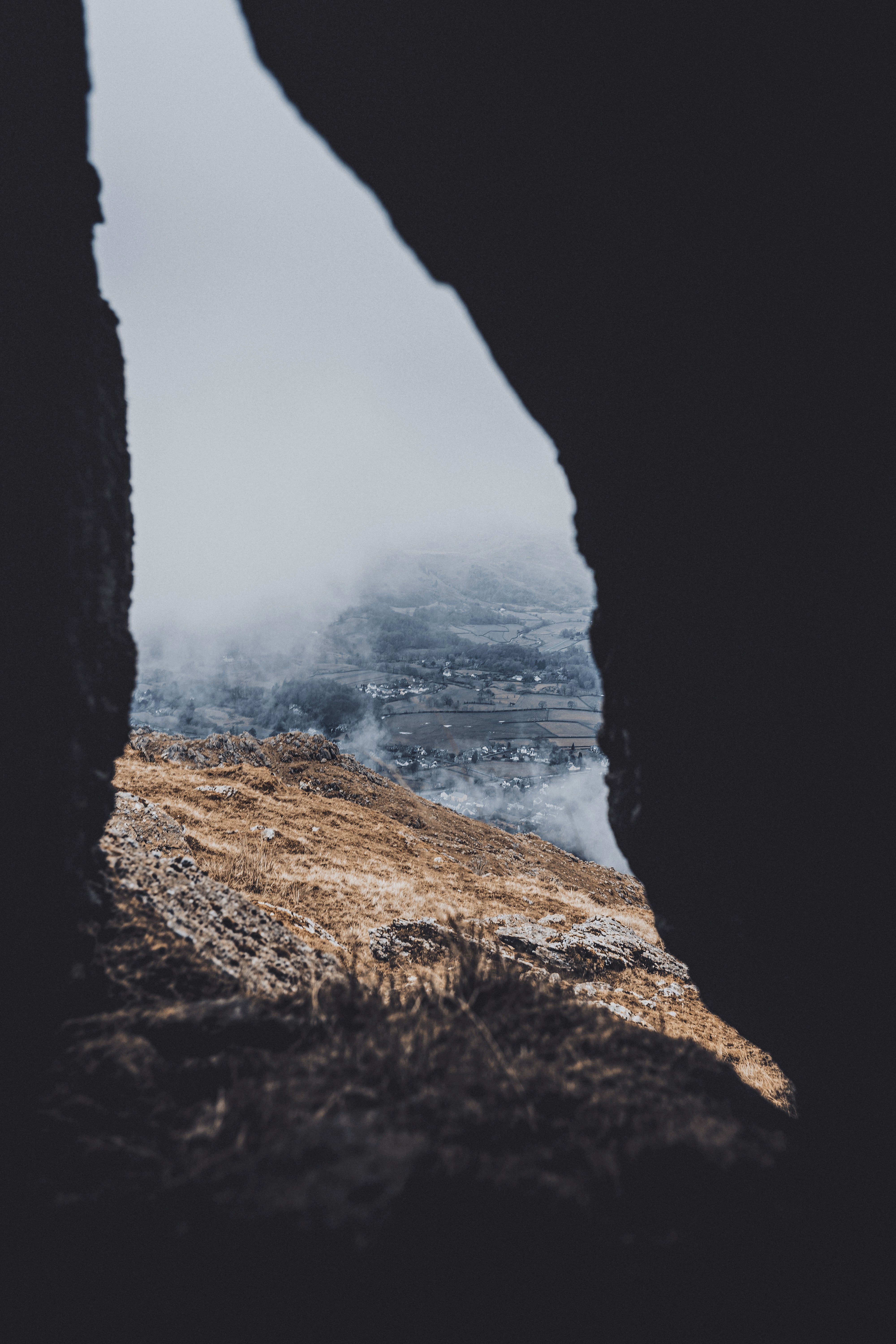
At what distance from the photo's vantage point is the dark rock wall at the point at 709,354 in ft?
9.10

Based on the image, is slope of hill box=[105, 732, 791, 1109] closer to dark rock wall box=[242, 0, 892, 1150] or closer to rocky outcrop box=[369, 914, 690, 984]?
rocky outcrop box=[369, 914, 690, 984]

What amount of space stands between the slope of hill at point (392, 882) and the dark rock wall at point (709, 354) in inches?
87.5

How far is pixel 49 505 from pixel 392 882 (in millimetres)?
9038

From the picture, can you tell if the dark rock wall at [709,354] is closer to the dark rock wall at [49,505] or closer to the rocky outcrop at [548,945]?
the dark rock wall at [49,505]

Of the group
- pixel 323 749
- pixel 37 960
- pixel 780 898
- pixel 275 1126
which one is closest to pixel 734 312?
pixel 780 898

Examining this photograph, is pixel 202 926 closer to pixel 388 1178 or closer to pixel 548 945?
pixel 388 1178

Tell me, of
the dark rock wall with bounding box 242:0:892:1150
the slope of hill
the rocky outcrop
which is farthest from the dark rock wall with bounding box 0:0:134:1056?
the rocky outcrop

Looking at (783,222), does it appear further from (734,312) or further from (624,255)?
(624,255)

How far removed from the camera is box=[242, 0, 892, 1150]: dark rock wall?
277 cm

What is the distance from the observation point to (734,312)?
10.1 ft

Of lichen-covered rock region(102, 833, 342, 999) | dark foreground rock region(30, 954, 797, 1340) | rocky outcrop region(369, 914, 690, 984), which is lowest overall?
rocky outcrop region(369, 914, 690, 984)

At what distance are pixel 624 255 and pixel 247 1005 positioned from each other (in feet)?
17.8

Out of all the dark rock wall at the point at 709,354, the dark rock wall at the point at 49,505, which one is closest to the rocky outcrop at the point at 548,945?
the dark rock wall at the point at 709,354

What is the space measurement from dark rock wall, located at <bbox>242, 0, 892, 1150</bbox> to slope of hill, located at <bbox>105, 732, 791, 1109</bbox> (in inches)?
87.5
